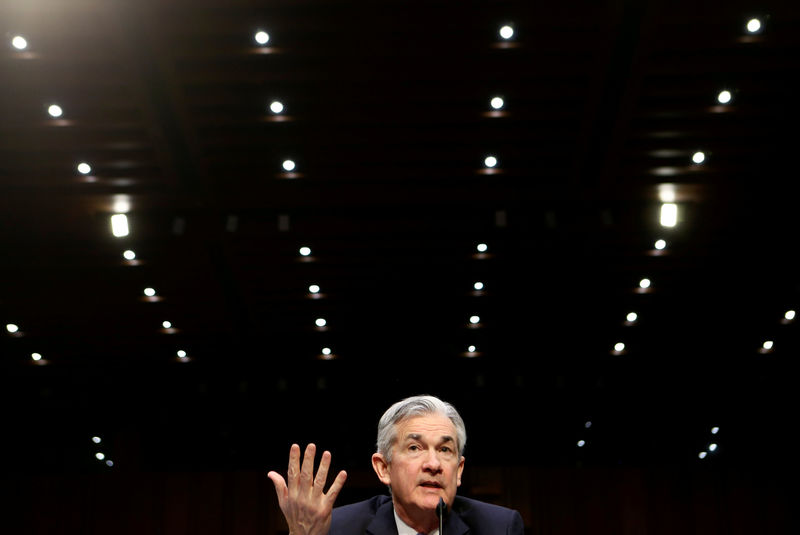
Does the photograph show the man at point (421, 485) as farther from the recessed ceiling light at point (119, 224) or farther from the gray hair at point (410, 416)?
the recessed ceiling light at point (119, 224)

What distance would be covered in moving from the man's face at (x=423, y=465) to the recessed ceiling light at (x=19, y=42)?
5.25m

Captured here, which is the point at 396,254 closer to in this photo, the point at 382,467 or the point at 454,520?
the point at 382,467

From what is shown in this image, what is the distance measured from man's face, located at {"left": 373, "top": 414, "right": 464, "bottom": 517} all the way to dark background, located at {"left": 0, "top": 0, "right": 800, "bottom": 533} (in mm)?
4499

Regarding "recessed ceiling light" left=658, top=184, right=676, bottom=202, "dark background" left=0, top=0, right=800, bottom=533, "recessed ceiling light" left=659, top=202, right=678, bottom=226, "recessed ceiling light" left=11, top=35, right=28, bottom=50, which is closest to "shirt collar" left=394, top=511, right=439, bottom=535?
"dark background" left=0, top=0, right=800, bottom=533

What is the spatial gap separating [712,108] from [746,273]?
229 centimetres

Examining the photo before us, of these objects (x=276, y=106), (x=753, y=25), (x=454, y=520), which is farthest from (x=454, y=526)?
(x=753, y=25)

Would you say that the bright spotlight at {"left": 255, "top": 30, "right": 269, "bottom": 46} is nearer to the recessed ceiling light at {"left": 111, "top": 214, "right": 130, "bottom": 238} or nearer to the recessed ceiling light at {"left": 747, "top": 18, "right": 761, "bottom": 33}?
the recessed ceiling light at {"left": 111, "top": 214, "right": 130, "bottom": 238}

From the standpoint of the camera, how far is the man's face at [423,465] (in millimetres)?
2592

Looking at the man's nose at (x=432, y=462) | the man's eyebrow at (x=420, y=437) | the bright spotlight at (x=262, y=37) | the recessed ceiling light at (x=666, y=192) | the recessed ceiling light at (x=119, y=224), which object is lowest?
the man's nose at (x=432, y=462)

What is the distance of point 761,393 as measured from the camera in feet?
34.9

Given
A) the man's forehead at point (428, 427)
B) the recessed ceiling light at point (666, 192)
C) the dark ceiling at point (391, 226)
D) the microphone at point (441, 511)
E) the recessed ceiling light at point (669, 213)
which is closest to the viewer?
the microphone at point (441, 511)

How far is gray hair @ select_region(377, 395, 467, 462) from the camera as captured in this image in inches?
107

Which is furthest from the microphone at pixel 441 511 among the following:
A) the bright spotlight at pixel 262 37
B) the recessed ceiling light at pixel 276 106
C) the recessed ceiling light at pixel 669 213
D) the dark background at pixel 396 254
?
the recessed ceiling light at pixel 669 213

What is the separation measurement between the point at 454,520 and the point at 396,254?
6.12m
